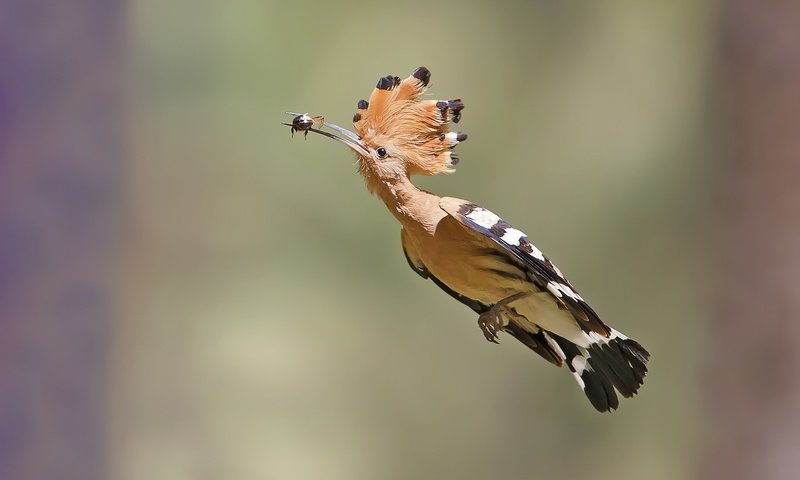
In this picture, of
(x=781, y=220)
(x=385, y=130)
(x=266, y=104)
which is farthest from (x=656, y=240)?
(x=385, y=130)

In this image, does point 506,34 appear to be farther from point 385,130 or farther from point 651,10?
point 385,130

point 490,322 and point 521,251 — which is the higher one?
point 521,251

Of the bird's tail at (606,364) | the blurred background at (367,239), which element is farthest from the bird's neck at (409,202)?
the blurred background at (367,239)

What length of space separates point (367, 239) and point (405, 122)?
1721 mm

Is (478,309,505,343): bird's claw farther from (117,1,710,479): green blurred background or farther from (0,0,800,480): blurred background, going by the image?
(117,1,710,479): green blurred background

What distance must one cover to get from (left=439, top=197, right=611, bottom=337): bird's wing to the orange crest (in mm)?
76

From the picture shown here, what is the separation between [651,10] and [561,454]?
4.61 feet

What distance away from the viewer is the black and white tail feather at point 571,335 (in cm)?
115

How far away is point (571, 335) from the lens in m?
1.36

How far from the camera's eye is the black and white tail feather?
3.77 feet

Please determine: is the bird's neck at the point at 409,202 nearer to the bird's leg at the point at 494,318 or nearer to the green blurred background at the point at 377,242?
the bird's leg at the point at 494,318

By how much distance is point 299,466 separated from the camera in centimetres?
292

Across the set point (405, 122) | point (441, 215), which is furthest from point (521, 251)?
point (405, 122)

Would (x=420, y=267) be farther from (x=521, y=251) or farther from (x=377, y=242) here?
(x=377, y=242)
